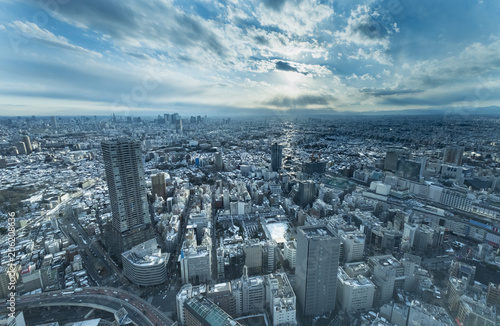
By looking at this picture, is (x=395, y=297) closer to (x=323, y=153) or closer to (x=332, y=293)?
(x=332, y=293)

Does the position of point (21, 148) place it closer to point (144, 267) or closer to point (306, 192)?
point (144, 267)

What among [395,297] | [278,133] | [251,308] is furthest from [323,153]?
[251,308]

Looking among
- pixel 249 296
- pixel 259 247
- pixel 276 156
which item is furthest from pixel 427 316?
pixel 276 156

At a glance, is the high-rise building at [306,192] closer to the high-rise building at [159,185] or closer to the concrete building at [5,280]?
the high-rise building at [159,185]

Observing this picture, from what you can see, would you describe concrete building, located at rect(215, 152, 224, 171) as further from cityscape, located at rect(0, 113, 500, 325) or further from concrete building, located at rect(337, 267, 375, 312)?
concrete building, located at rect(337, 267, 375, 312)

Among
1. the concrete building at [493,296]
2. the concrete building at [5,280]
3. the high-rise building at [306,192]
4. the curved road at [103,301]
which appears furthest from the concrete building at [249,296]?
the high-rise building at [306,192]

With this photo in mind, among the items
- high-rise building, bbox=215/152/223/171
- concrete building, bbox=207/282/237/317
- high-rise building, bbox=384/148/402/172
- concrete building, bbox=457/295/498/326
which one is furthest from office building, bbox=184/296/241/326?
high-rise building, bbox=384/148/402/172
